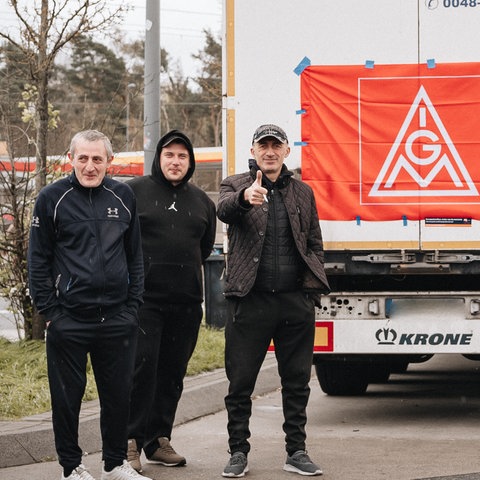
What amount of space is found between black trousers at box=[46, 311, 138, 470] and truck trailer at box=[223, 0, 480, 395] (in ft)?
7.48

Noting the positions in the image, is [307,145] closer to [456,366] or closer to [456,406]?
[456,406]

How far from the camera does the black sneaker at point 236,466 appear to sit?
6.59 metres

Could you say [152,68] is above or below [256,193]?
above

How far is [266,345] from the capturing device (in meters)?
6.89

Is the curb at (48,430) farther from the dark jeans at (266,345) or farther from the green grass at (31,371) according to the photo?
the dark jeans at (266,345)

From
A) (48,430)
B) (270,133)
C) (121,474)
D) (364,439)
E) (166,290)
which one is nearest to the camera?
(121,474)

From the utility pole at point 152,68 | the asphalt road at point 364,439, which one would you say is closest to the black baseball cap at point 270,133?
the asphalt road at point 364,439

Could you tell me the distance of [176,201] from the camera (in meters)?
6.93

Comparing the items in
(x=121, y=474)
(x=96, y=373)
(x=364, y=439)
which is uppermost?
(x=96, y=373)

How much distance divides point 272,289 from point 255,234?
1.05 ft

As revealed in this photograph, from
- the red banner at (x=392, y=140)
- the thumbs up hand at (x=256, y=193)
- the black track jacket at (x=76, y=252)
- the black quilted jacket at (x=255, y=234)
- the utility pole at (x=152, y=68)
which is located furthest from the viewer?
the utility pole at (x=152, y=68)

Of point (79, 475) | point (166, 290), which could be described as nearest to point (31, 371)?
point (166, 290)

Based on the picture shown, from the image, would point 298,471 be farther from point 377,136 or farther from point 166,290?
point 377,136

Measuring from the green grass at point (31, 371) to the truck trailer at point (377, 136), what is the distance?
76.4 inches
